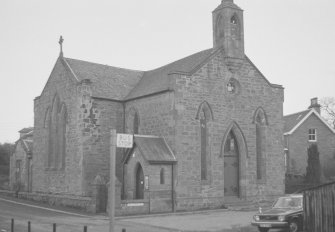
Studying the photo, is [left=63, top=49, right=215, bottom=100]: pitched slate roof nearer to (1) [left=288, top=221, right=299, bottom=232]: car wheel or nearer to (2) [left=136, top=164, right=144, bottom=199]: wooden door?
(2) [left=136, top=164, right=144, bottom=199]: wooden door

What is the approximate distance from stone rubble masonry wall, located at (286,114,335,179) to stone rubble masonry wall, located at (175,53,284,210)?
42.7 ft

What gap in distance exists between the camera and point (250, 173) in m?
32.1

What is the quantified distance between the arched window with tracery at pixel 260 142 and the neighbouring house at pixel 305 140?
1290cm

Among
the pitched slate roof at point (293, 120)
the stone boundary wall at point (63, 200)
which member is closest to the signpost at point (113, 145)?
the stone boundary wall at point (63, 200)

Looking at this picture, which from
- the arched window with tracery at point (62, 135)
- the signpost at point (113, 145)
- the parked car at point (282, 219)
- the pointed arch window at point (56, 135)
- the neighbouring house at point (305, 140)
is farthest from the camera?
the neighbouring house at point (305, 140)

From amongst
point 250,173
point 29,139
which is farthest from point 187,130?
point 29,139

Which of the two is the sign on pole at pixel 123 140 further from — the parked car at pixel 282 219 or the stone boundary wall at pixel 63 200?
the stone boundary wall at pixel 63 200

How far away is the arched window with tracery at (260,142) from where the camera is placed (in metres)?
33.1

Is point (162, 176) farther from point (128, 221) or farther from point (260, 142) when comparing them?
point (260, 142)

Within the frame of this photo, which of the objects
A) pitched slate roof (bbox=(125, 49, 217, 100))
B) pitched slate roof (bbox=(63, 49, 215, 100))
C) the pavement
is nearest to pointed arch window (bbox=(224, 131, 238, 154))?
the pavement

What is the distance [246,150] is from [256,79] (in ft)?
17.2

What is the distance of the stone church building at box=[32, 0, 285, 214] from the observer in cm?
2844

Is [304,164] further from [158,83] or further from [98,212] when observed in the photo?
[98,212]

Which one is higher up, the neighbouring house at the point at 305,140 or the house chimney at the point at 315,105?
the house chimney at the point at 315,105
